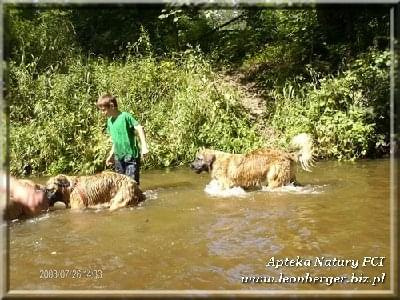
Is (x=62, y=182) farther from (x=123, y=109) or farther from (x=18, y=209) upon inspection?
(x=123, y=109)

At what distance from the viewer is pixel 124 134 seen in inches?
344

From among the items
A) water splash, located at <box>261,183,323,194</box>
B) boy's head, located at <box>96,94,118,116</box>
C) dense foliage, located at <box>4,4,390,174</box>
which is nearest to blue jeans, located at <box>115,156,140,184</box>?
boy's head, located at <box>96,94,118,116</box>

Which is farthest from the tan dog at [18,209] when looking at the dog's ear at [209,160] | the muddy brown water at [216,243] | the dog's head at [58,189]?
the dog's ear at [209,160]

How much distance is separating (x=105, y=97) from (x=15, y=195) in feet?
8.12

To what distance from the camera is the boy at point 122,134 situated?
8711 millimetres

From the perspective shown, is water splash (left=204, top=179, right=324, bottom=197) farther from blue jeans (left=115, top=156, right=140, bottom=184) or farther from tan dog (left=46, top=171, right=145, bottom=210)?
tan dog (left=46, top=171, right=145, bottom=210)

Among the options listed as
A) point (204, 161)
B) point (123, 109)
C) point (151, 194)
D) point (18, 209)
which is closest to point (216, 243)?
point (18, 209)

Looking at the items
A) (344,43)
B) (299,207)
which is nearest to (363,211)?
Answer: (299,207)

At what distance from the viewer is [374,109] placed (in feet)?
41.4

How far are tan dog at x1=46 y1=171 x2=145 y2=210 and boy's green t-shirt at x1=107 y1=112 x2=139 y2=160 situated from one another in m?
0.59

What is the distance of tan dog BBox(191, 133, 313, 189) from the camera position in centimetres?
935

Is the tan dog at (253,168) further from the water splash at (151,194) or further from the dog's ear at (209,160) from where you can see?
the water splash at (151,194)

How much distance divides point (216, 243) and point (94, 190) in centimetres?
282

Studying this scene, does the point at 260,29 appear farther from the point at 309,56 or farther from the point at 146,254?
the point at 146,254
